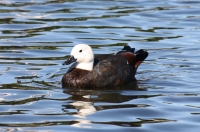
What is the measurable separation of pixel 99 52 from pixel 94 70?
9.80 feet

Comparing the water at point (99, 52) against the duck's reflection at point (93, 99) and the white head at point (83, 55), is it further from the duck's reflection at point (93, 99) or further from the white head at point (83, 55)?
the white head at point (83, 55)

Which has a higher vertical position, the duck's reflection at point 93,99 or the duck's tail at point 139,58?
the duck's tail at point 139,58

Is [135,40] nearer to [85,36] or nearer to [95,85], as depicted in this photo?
[85,36]

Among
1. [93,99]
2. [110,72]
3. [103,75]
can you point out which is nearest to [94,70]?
[103,75]

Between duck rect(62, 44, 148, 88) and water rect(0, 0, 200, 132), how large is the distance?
0.70 feet

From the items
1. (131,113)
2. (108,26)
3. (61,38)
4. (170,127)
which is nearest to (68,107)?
(131,113)

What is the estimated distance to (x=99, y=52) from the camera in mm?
15500

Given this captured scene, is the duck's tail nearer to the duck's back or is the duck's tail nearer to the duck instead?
the duck

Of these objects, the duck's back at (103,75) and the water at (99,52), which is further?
the duck's back at (103,75)

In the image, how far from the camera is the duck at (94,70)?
1236 centimetres

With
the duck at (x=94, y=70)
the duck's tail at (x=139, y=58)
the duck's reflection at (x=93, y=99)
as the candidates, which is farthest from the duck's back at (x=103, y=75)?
the duck's tail at (x=139, y=58)

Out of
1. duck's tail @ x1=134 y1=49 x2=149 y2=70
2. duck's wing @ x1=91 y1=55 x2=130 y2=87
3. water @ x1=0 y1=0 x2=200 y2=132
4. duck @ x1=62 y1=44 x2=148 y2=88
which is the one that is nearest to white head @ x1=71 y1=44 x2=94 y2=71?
duck @ x1=62 y1=44 x2=148 y2=88

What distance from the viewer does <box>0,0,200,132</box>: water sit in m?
9.91

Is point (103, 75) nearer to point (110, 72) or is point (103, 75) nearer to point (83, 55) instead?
point (110, 72)
